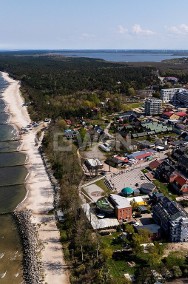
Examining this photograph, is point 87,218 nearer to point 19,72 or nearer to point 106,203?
point 106,203

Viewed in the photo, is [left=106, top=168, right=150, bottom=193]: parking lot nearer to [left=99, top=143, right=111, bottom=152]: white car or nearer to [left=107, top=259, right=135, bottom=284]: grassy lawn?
[left=99, top=143, right=111, bottom=152]: white car

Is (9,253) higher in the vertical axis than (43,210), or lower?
lower

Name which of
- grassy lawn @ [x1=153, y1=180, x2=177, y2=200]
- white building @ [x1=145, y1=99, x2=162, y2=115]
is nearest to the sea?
grassy lawn @ [x1=153, y1=180, x2=177, y2=200]

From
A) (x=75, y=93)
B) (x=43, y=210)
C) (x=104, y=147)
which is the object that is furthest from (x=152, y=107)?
(x=43, y=210)

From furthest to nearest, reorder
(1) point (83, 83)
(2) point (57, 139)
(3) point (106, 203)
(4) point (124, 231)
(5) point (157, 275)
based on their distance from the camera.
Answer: (1) point (83, 83)
(2) point (57, 139)
(3) point (106, 203)
(4) point (124, 231)
(5) point (157, 275)

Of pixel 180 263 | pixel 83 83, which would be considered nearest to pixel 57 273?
pixel 180 263

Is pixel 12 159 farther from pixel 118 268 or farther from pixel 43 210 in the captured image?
pixel 118 268
